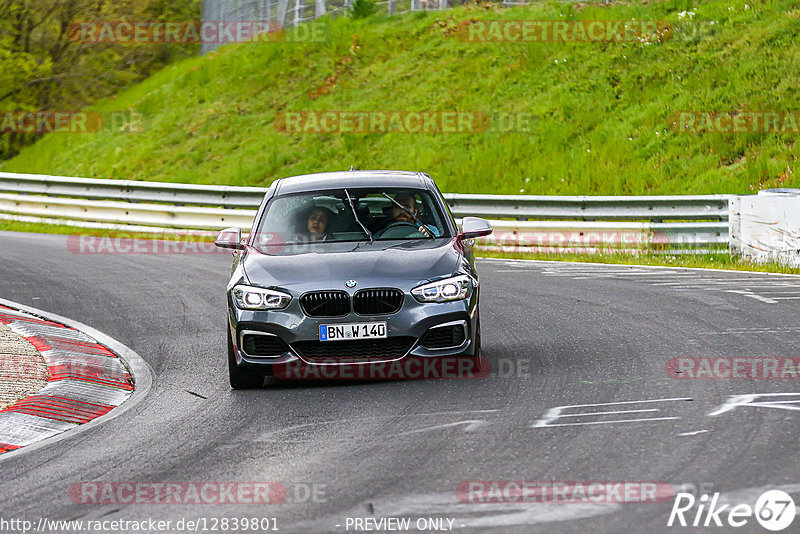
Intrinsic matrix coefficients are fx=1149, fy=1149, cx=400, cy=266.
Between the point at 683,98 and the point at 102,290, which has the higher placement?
the point at 683,98

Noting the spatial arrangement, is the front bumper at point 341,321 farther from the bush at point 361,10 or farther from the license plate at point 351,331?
the bush at point 361,10

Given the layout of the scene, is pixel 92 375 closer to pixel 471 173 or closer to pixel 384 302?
pixel 384 302

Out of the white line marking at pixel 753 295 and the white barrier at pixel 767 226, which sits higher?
the white barrier at pixel 767 226

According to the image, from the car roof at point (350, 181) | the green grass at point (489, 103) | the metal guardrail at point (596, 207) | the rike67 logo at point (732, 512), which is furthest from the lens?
the green grass at point (489, 103)

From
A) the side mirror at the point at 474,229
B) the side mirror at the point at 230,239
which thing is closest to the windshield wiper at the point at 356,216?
the side mirror at the point at 474,229

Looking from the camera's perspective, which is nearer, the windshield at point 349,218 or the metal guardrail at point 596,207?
the windshield at point 349,218

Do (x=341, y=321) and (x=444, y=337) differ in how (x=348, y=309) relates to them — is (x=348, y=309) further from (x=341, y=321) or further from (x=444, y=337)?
(x=444, y=337)

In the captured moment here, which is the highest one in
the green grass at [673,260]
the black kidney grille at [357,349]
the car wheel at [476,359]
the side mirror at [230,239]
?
the side mirror at [230,239]

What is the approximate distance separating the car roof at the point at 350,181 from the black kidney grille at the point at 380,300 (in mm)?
1733

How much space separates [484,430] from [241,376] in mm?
2320

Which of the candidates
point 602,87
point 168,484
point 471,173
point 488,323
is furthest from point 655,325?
point 602,87

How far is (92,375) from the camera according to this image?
9141 millimetres

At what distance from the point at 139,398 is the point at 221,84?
1242 inches

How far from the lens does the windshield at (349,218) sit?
9234mm
